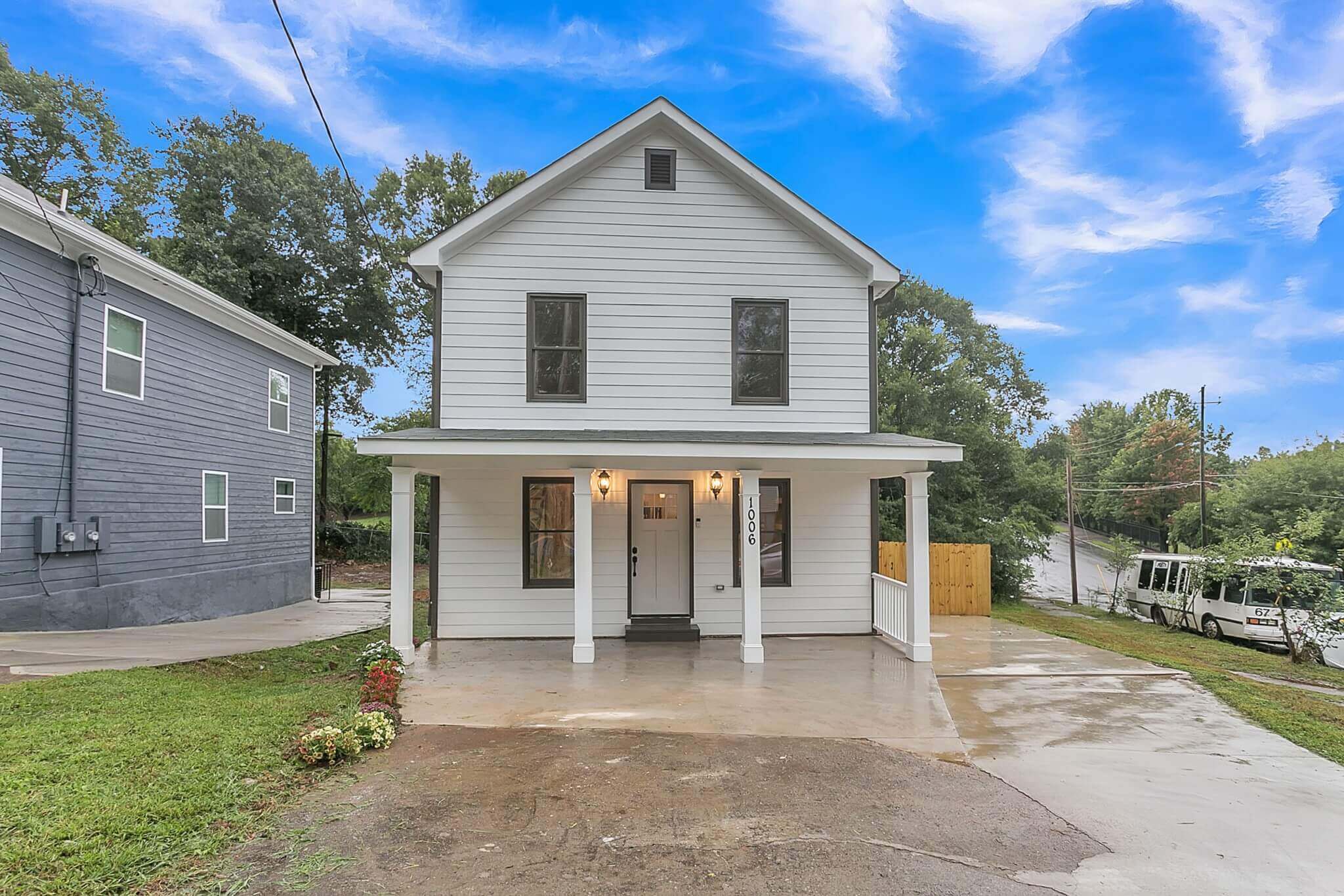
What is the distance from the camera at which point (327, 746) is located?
4.56 m

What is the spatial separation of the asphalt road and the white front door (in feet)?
51.2

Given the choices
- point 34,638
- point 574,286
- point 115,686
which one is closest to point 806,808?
point 115,686

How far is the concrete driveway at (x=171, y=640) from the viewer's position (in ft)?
22.3

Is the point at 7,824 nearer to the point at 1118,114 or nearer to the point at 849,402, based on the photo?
the point at 849,402

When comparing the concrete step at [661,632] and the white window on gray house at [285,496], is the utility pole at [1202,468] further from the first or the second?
the white window on gray house at [285,496]

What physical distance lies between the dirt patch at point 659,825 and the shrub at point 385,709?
19.1 inches

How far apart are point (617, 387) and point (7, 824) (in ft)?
22.4

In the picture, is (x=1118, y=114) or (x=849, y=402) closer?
(x=849, y=402)

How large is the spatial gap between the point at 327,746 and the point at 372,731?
1.63ft

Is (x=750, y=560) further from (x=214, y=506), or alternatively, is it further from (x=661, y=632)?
(x=214, y=506)

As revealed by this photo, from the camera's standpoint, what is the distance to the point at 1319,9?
43.7ft

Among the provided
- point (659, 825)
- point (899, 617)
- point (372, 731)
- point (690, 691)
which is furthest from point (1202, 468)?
point (372, 731)

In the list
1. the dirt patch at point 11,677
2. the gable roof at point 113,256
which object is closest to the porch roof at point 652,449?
the dirt patch at point 11,677

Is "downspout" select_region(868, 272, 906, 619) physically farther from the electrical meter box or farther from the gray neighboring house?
the electrical meter box
